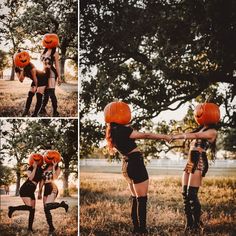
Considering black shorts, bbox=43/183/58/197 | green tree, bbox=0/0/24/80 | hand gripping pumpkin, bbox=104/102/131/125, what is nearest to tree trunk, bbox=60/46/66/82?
green tree, bbox=0/0/24/80

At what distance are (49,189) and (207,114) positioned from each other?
1.20 m

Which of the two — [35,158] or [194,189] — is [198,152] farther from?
[35,158]

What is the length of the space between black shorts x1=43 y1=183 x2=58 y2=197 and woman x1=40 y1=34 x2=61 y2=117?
1.61 ft

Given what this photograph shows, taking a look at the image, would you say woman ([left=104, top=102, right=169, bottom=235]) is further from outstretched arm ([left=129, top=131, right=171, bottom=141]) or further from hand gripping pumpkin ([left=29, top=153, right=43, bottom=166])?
hand gripping pumpkin ([left=29, top=153, right=43, bottom=166])

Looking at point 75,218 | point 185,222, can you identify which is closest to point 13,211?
point 75,218

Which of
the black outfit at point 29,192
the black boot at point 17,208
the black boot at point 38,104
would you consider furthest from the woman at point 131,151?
the black boot at point 17,208

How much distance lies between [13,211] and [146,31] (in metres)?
1.54

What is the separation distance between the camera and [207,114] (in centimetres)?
331

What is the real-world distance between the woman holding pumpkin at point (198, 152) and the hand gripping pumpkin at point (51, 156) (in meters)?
0.88

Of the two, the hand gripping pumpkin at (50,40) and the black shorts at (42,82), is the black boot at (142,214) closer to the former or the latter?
the black shorts at (42,82)

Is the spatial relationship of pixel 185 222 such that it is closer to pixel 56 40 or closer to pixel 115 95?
pixel 115 95

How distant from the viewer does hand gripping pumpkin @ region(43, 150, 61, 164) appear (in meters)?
3.55

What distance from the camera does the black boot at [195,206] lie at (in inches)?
129

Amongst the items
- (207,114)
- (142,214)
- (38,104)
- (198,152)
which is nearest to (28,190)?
(38,104)
